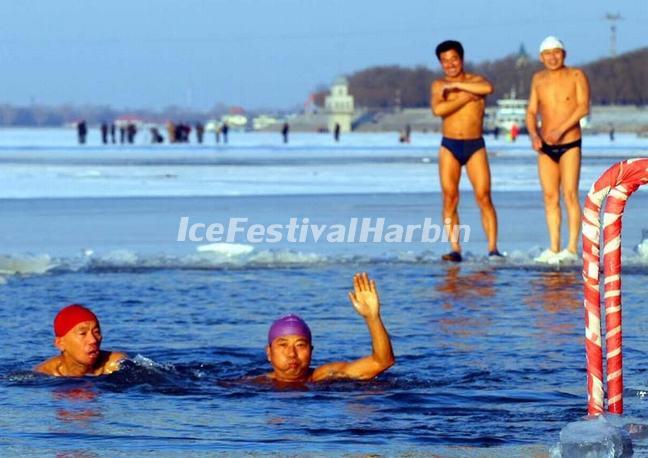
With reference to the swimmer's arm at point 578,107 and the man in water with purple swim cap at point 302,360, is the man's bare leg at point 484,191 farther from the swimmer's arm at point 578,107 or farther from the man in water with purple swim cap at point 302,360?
the man in water with purple swim cap at point 302,360

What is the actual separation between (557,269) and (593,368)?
20.0 feet

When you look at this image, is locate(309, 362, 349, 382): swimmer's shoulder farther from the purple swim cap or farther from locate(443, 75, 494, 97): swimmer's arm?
locate(443, 75, 494, 97): swimmer's arm

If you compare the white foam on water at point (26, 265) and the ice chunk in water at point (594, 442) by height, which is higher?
the ice chunk in water at point (594, 442)

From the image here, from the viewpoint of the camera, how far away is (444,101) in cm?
1262

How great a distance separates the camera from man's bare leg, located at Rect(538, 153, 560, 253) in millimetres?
12203

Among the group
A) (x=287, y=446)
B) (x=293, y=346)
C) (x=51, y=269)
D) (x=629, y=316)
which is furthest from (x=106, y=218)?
(x=287, y=446)

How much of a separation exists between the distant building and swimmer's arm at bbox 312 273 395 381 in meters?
154

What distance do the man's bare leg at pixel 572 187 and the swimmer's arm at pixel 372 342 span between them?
559cm

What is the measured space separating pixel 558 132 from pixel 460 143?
0.86 m

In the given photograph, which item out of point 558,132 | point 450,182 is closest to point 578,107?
point 558,132

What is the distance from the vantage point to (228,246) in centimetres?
1318

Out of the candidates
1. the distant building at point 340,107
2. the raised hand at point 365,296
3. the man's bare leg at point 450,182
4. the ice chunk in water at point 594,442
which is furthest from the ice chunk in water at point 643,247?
the distant building at point 340,107

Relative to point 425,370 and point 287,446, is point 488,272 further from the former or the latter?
point 287,446

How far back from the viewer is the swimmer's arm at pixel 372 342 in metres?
6.43
